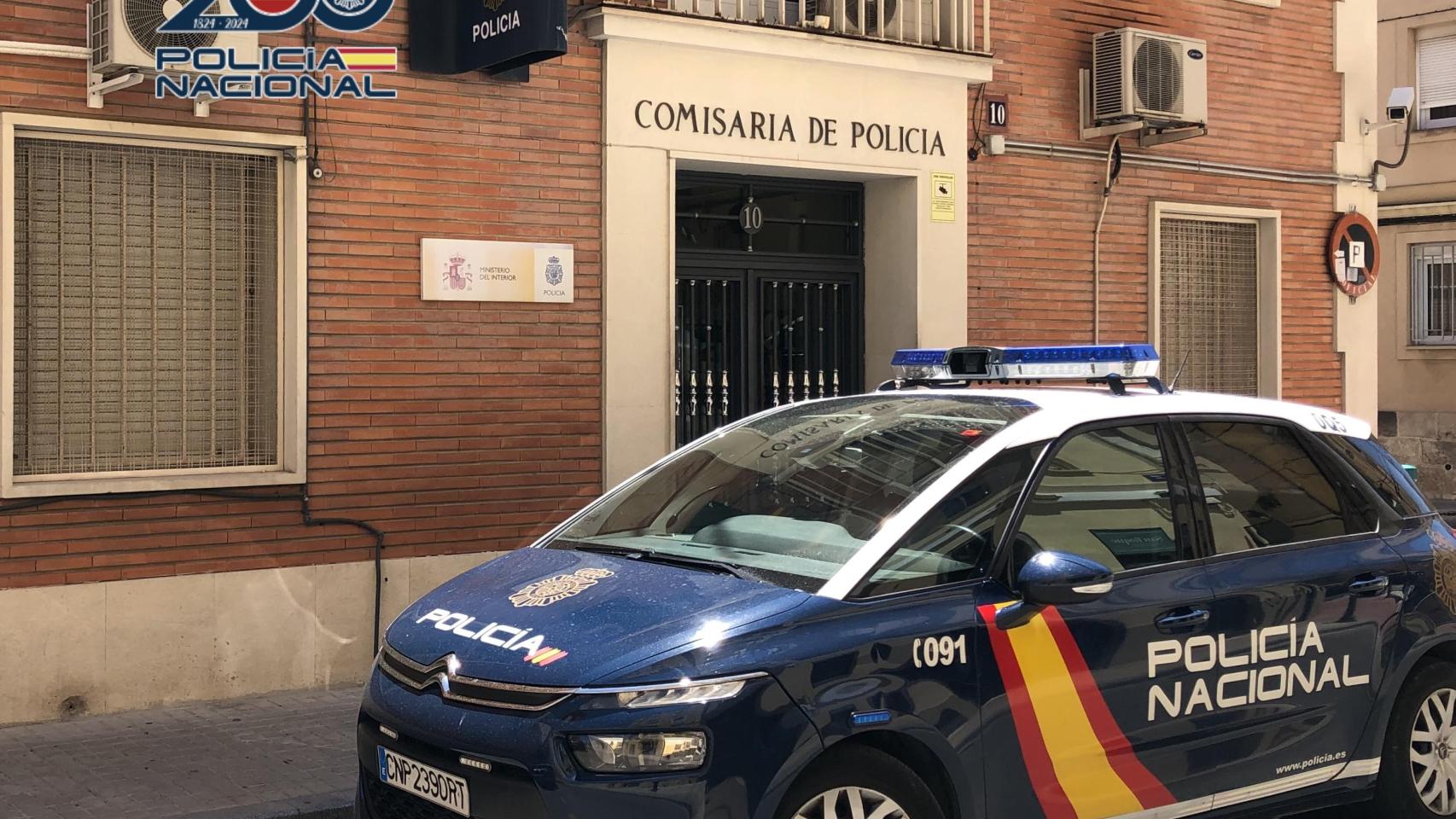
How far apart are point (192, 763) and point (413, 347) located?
8.84 ft

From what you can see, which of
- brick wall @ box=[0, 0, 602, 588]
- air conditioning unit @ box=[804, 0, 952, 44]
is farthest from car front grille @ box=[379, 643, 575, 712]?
air conditioning unit @ box=[804, 0, 952, 44]

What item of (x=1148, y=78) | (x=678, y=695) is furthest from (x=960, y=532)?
(x=1148, y=78)

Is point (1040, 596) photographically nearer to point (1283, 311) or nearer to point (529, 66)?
point (529, 66)

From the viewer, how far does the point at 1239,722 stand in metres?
4.95

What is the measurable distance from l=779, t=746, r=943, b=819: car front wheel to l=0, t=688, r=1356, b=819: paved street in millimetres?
2663

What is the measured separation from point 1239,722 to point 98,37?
596cm

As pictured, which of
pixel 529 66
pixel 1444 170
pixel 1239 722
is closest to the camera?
pixel 1239 722

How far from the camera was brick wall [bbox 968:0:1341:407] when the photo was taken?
36.9 feet

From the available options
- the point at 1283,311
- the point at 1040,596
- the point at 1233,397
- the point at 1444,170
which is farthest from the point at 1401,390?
the point at 1040,596

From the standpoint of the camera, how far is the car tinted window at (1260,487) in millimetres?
5164

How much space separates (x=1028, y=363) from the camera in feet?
18.8

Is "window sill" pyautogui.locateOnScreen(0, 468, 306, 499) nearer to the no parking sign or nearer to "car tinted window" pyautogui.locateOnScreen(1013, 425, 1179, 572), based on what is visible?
"car tinted window" pyautogui.locateOnScreen(1013, 425, 1179, 572)

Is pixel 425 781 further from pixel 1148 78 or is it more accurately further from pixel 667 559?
pixel 1148 78

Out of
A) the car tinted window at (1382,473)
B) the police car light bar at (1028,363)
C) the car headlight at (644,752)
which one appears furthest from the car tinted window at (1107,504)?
the car headlight at (644,752)
